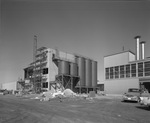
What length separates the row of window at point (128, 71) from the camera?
3641 cm

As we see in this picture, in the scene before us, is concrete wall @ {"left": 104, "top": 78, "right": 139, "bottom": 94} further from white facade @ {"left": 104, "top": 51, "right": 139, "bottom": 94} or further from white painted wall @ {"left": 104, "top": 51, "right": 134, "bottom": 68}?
white painted wall @ {"left": 104, "top": 51, "right": 134, "bottom": 68}

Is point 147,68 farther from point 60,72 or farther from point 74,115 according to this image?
point 74,115

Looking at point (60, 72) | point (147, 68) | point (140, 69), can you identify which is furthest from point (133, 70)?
point (60, 72)

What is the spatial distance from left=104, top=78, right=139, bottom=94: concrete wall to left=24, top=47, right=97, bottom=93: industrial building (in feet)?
42.0

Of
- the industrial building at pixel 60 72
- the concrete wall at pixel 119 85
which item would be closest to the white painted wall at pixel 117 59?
the concrete wall at pixel 119 85

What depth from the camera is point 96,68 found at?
6031 centimetres

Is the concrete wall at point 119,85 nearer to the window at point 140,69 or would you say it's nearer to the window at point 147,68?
the window at point 140,69

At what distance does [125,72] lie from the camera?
129 feet

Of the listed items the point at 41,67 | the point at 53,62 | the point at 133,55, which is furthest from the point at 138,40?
the point at 41,67

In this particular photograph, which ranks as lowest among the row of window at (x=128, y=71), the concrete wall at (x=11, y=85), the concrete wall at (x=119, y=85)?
the concrete wall at (x=11, y=85)

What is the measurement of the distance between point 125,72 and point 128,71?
0.85m

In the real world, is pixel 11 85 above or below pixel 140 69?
below

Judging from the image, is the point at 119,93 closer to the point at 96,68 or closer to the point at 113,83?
the point at 113,83

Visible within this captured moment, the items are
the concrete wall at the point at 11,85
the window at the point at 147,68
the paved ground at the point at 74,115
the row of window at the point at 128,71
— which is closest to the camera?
the paved ground at the point at 74,115
